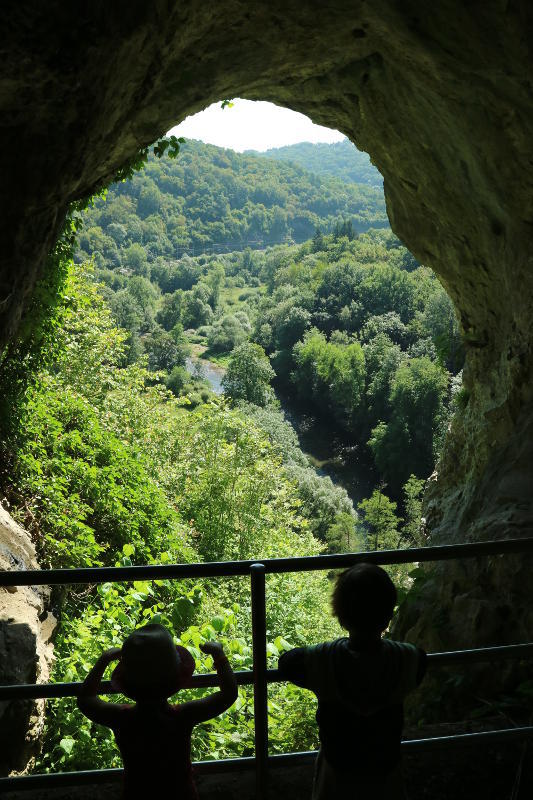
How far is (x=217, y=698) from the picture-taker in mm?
1999

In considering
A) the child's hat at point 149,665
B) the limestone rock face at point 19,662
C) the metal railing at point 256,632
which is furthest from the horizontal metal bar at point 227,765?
the limestone rock face at point 19,662

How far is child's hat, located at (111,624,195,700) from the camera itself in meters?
1.81

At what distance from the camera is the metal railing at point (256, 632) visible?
2.27 metres

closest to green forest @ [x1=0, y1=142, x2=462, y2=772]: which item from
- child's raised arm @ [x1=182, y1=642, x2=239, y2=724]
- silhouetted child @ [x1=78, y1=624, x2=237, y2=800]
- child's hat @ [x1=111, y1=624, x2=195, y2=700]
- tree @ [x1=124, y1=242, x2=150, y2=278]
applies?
tree @ [x1=124, y1=242, x2=150, y2=278]

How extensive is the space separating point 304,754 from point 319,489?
49328mm

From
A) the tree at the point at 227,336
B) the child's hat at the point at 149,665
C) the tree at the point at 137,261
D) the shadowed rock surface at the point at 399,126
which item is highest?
the tree at the point at 137,261

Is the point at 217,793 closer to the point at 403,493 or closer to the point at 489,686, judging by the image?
the point at 489,686

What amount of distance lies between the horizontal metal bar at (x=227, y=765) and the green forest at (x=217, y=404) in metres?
1.02

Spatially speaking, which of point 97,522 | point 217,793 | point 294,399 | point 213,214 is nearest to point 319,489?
point 294,399

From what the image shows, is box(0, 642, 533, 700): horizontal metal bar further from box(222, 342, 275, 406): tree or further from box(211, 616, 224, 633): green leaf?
box(222, 342, 275, 406): tree

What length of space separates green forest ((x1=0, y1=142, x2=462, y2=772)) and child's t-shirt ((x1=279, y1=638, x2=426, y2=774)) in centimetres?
170

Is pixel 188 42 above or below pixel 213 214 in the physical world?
below

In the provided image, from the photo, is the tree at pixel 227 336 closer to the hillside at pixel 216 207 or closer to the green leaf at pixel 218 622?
the hillside at pixel 216 207

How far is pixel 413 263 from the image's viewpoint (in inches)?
4176
